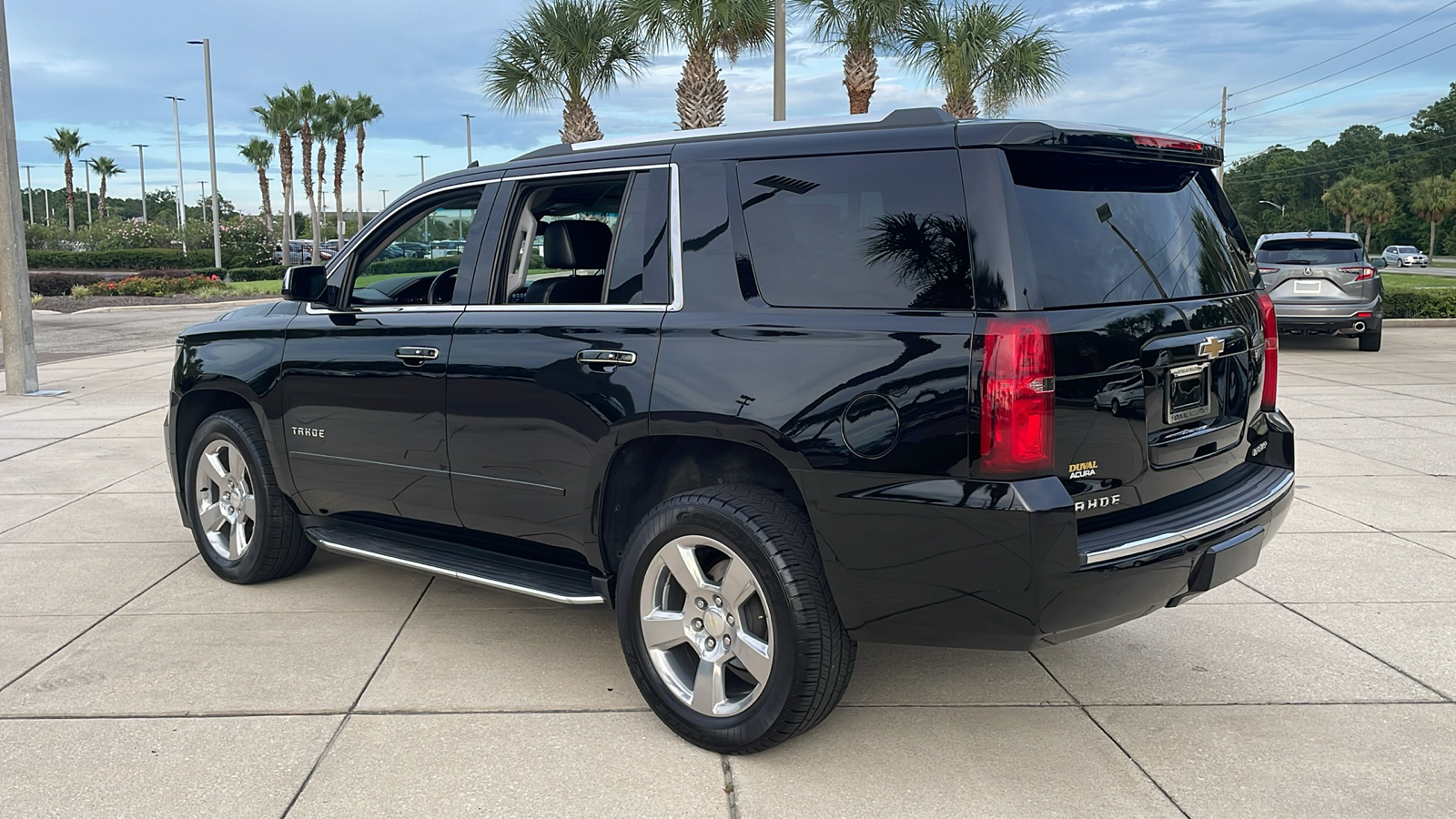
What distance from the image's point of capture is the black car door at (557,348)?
3.88 metres

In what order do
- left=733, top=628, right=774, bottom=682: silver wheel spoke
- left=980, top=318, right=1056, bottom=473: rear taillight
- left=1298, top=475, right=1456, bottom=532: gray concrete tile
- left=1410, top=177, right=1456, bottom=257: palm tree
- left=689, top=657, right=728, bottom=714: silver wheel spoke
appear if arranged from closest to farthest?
1. left=980, top=318, right=1056, bottom=473: rear taillight
2. left=733, top=628, right=774, bottom=682: silver wheel spoke
3. left=689, top=657, right=728, bottom=714: silver wheel spoke
4. left=1298, top=475, right=1456, bottom=532: gray concrete tile
5. left=1410, top=177, right=1456, bottom=257: palm tree

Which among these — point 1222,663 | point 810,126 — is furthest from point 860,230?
point 1222,663

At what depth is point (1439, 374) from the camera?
531 inches

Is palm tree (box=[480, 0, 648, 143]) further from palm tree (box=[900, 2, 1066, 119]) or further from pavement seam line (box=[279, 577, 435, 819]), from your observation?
pavement seam line (box=[279, 577, 435, 819])

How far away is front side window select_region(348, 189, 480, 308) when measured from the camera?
4792mm

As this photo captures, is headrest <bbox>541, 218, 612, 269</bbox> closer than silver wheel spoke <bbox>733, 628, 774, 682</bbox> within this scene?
No

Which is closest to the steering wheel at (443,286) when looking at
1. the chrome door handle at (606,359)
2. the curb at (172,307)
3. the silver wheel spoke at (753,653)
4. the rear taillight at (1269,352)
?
the chrome door handle at (606,359)

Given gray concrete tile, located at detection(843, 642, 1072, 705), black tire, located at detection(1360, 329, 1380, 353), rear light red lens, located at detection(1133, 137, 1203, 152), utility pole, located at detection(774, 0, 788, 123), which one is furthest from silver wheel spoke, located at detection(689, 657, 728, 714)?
black tire, located at detection(1360, 329, 1380, 353)

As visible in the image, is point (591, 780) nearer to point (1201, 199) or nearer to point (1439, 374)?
point (1201, 199)

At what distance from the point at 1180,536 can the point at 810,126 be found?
1.69 metres

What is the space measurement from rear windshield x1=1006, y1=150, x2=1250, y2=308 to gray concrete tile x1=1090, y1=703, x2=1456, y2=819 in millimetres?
1428

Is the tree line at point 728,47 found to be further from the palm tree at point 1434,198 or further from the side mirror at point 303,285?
the palm tree at point 1434,198

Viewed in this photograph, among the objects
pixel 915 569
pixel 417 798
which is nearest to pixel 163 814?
pixel 417 798

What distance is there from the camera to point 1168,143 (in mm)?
3656
